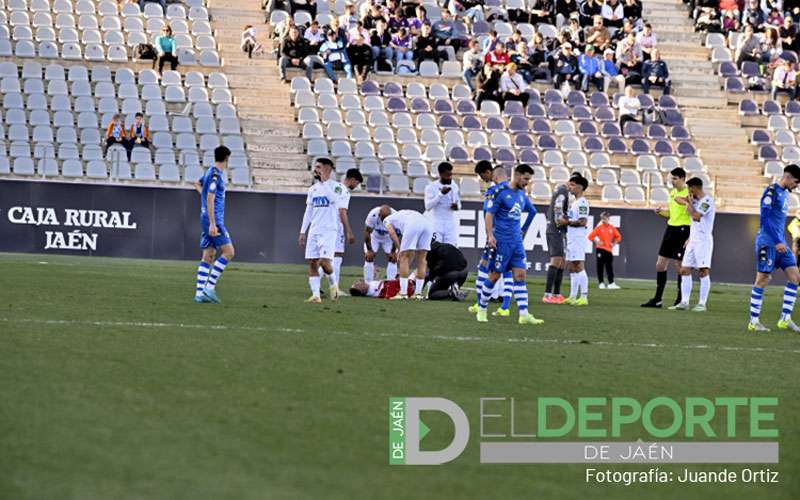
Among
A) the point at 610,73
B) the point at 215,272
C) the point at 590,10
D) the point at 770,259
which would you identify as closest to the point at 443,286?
the point at 215,272

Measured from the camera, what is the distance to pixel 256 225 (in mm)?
29781

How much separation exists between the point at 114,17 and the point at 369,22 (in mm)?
6999

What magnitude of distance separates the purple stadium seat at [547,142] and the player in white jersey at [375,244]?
45.8ft

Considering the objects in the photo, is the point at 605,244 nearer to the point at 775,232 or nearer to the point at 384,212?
the point at 384,212

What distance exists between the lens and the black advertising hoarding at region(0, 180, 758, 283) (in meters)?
28.6

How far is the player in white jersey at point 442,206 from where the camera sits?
19.4 metres

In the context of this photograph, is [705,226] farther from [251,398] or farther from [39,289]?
[251,398]

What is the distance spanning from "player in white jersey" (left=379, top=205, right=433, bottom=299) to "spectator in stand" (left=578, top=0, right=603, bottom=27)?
21.8m

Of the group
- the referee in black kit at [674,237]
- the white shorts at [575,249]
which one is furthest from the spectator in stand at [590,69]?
the white shorts at [575,249]

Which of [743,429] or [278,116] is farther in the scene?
[278,116]

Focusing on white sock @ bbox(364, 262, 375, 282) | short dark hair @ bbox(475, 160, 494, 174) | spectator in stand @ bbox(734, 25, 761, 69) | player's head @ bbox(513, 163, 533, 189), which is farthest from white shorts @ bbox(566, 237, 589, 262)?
spectator in stand @ bbox(734, 25, 761, 69)

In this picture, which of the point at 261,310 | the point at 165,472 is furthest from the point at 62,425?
the point at 261,310

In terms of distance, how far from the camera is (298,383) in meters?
8.63

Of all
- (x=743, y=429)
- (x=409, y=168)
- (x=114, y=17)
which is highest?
(x=114, y=17)
